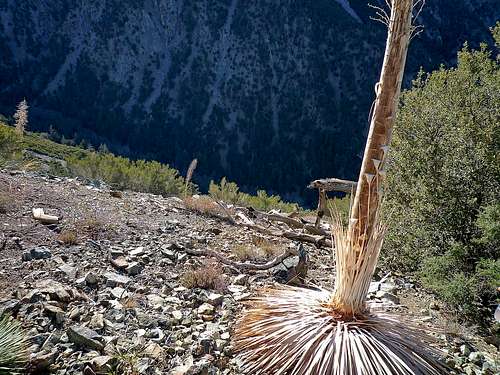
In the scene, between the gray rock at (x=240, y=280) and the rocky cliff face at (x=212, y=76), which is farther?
the rocky cliff face at (x=212, y=76)

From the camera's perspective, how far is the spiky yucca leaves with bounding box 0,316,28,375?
2.66m

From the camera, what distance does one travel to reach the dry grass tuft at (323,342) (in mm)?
2418

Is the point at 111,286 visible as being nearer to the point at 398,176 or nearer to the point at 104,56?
the point at 398,176

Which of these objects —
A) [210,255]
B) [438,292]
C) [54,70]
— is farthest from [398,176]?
[54,70]

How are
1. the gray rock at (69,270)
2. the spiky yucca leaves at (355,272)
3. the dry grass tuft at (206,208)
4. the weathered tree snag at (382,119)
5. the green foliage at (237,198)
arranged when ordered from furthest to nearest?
the green foliage at (237,198), the dry grass tuft at (206,208), the gray rock at (69,270), the spiky yucca leaves at (355,272), the weathered tree snag at (382,119)

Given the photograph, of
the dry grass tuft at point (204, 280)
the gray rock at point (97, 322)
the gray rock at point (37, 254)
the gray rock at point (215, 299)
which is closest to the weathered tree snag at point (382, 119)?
the gray rock at point (215, 299)

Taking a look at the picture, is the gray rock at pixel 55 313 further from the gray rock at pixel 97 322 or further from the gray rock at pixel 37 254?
the gray rock at pixel 37 254

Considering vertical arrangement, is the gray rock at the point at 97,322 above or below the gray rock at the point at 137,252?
below

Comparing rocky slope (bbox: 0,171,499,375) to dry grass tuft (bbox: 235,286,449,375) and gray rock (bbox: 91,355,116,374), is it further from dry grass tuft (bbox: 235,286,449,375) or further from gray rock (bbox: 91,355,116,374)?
dry grass tuft (bbox: 235,286,449,375)

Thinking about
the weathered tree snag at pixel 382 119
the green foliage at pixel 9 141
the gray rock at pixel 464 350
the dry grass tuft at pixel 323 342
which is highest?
the weathered tree snag at pixel 382 119

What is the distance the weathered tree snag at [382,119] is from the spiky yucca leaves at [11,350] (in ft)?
7.56

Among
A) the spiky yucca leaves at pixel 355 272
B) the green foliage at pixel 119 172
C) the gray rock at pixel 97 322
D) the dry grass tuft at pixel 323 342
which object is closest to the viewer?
the dry grass tuft at pixel 323 342

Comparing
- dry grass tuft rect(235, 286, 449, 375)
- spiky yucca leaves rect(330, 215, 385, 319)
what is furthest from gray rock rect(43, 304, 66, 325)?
spiky yucca leaves rect(330, 215, 385, 319)

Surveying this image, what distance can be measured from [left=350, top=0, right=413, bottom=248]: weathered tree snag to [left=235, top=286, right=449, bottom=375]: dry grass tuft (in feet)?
1.76
